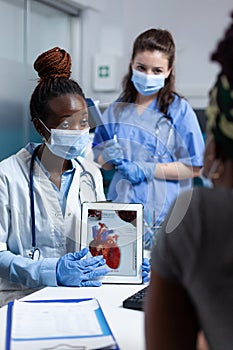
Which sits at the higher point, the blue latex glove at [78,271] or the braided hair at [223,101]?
the braided hair at [223,101]

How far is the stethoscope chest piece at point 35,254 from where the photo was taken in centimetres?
152

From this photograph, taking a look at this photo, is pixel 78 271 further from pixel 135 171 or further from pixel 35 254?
pixel 135 171

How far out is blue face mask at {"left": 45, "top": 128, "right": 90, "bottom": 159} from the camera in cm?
162

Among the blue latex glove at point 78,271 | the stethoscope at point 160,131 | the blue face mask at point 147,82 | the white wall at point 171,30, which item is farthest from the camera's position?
the white wall at point 171,30

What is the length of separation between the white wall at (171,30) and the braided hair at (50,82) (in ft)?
5.33

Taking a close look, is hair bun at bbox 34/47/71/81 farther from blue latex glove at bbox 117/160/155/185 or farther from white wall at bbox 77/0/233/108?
white wall at bbox 77/0/233/108

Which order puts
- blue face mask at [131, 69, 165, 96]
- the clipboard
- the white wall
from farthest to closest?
the white wall → blue face mask at [131, 69, 165, 96] → the clipboard

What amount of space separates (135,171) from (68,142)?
1.62 ft

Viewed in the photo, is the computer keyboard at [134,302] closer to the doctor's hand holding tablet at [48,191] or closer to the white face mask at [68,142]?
the doctor's hand holding tablet at [48,191]

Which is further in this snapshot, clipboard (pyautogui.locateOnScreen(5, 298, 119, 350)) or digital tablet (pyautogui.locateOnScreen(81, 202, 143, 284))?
digital tablet (pyautogui.locateOnScreen(81, 202, 143, 284))

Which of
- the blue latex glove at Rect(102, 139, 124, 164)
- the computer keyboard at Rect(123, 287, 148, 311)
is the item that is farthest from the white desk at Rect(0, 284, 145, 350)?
the blue latex glove at Rect(102, 139, 124, 164)

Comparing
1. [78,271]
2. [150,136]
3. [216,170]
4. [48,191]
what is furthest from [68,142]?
[216,170]

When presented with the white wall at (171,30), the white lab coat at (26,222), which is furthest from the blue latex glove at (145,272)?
the white wall at (171,30)

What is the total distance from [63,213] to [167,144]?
0.70m
